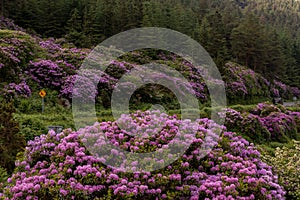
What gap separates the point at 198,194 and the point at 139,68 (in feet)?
51.9

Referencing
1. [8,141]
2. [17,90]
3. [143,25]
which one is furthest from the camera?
[143,25]

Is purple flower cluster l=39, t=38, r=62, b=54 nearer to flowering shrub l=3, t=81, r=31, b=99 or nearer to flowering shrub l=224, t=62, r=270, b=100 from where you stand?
flowering shrub l=3, t=81, r=31, b=99

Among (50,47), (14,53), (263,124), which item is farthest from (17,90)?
(263,124)

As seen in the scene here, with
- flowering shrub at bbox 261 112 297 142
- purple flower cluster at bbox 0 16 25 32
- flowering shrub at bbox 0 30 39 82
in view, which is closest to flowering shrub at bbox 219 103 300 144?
flowering shrub at bbox 261 112 297 142

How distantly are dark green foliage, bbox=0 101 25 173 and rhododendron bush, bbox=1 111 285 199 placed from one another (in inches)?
56.2

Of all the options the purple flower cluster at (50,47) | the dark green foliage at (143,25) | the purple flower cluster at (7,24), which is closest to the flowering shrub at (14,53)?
the purple flower cluster at (50,47)

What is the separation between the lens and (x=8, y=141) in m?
7.69

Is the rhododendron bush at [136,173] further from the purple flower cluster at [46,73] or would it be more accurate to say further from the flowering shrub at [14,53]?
the purple flower cluster at [46,73]

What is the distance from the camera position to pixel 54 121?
12078mm

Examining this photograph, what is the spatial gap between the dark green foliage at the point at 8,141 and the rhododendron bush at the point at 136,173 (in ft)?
4.68

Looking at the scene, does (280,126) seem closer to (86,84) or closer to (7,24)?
(86,84)

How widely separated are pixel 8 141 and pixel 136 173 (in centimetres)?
414

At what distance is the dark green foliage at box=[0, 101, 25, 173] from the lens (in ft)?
24.3

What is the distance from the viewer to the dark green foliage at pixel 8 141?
7.42m
